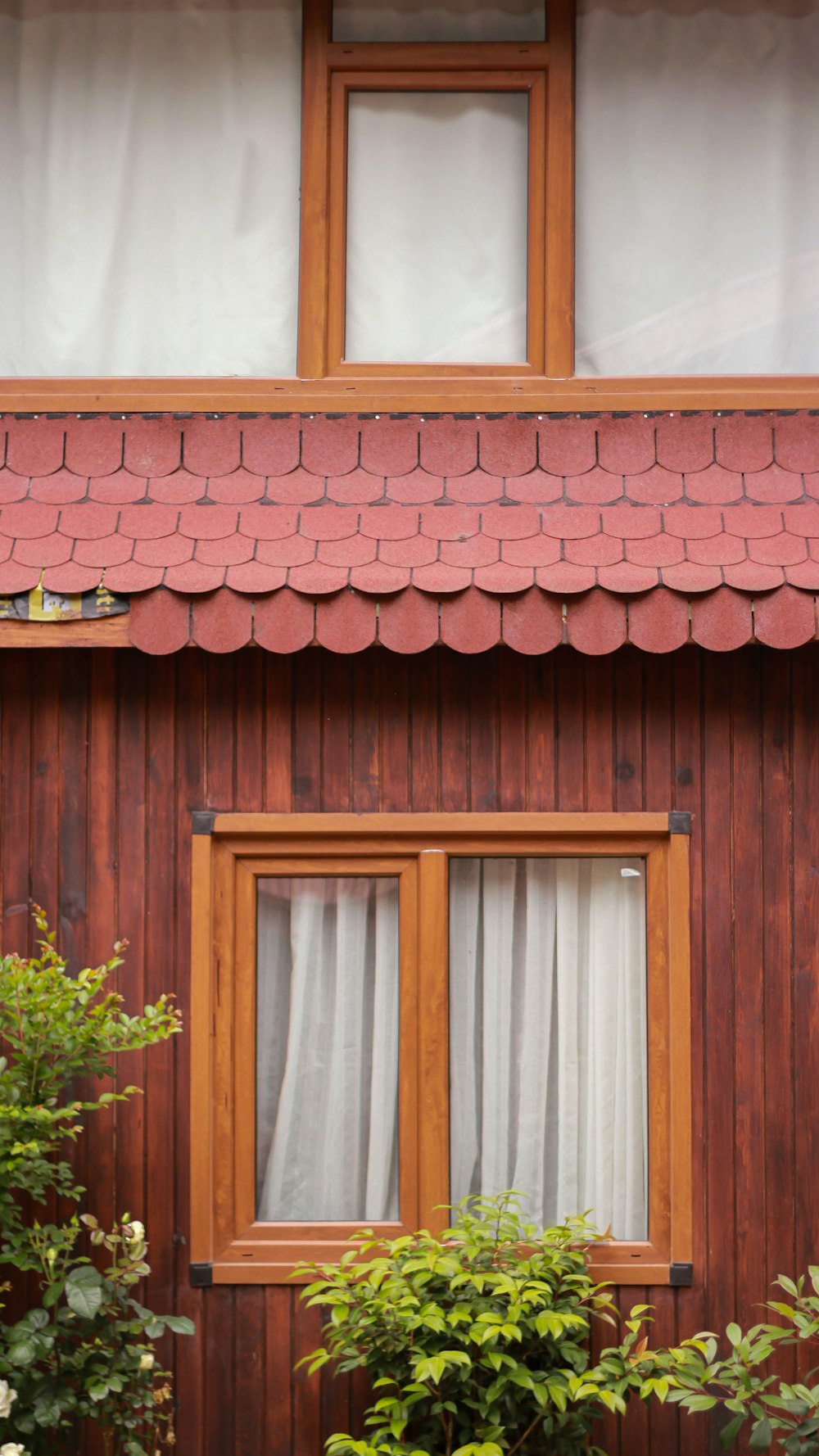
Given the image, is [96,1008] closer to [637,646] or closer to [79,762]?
[79,762]

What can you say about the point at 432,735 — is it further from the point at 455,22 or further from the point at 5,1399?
the point at 455,22

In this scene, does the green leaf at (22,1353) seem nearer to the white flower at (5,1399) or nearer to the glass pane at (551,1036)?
the white flower at (5,1399)

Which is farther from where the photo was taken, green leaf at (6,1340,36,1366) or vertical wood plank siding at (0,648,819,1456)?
vertical wood plank siding at (0,648,819,1456)

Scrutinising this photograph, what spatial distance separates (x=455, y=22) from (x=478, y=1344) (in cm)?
441

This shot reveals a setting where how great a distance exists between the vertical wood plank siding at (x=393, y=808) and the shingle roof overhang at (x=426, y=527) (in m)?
0.29

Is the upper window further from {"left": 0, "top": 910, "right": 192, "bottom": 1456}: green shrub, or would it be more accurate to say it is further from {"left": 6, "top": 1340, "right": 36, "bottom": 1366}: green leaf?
{"left": 6, "top": 1340, "right": 36, "bottom": 1366}: green leaf

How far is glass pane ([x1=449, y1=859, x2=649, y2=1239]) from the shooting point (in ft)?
14.0

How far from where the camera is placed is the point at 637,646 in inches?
157

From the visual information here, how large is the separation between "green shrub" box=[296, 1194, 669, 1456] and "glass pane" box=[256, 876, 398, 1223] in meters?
0.31

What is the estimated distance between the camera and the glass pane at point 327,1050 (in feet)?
14.1

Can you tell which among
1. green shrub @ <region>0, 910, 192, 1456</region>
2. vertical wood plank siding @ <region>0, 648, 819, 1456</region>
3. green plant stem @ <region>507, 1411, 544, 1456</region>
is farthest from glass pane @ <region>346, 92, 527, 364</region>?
green plant stem @ <region>507, 1411, 544, 1456</region>

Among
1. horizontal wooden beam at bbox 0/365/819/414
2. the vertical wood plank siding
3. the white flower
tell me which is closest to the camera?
the white flower

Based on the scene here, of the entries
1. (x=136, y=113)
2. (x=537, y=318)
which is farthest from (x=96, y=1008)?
(x=136, y=113)

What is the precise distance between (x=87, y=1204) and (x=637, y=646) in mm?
2546
